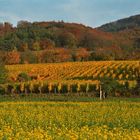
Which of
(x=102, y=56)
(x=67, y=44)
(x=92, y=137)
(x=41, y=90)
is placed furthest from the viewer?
(x=67, y=44)

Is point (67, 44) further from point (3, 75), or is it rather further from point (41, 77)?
point (3, 75)

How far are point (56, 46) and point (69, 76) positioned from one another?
88.7 m

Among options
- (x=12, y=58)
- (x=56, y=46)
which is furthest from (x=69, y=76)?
(x=56, y=46)

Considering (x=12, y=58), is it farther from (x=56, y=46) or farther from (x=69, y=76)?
(x=56, y=46)

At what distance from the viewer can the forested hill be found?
129 meters

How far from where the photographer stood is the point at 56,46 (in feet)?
597

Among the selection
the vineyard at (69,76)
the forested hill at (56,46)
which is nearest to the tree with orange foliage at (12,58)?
the forested hill at (56,46)

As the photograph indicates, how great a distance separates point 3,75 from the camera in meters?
82.3

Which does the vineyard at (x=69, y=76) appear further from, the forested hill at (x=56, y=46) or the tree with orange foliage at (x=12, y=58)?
the forested hill at (x=56, y=46)

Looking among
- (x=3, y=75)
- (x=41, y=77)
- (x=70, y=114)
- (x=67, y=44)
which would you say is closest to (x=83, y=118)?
(x=70, y=114)

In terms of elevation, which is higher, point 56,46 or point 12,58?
point 56,46

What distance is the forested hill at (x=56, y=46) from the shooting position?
129375 mm

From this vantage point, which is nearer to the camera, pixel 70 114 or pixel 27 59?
pixel 70 114

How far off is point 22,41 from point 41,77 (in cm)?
7286
